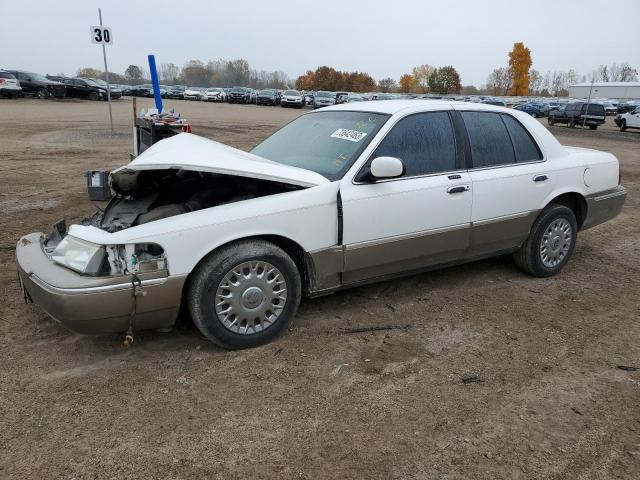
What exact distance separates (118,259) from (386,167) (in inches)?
71.9

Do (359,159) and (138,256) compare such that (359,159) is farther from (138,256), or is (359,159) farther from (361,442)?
(361,442)

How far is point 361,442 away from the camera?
2602mm

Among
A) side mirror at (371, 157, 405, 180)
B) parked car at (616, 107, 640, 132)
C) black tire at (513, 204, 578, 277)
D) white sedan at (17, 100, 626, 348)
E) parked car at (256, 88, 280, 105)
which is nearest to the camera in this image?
white sedan at (17, 100, 626, 348)

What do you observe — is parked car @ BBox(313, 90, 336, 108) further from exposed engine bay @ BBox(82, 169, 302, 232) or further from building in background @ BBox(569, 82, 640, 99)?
building in background @ BBox(569, 82, 640, 99)

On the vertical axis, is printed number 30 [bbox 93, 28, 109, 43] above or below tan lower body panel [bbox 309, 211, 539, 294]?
above

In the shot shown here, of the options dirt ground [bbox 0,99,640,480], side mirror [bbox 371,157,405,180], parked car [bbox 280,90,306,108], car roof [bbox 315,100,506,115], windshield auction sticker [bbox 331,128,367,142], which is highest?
parked car [bbox 280,90,306,108]

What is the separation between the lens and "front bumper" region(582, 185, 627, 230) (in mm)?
5102

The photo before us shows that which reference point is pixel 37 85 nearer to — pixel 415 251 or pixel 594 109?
pixel 594 109

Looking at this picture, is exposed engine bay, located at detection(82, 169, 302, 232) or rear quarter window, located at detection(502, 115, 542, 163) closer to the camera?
→ exposed engine bay, located at detection(82, 169, 302, 232)

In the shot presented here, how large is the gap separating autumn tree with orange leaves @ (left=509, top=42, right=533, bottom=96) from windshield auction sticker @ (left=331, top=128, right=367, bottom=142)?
9991 centimetres

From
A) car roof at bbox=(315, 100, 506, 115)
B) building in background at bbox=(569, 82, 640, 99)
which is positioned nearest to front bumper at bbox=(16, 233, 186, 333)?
car roof at bbox=(315, 100, 506, 115)

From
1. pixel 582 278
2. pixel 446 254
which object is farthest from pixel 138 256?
pixel 582 278

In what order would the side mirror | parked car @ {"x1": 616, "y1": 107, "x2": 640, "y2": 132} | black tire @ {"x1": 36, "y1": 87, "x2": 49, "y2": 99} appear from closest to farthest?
the side mirror, parked car @ {"x1": 616, "y1": 107, "x2": 640, "y2": 132}, black tire @ {"x1": 36, "y1": 87, "x2": 49, "y2": 99}

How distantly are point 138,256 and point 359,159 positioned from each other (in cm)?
166
